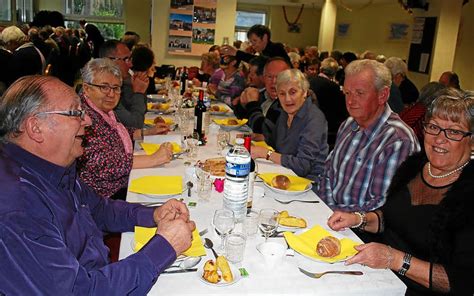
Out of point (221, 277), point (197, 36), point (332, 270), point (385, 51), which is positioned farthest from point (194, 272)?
point (385, 51)

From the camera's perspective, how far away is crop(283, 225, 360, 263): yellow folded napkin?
151 centimetres

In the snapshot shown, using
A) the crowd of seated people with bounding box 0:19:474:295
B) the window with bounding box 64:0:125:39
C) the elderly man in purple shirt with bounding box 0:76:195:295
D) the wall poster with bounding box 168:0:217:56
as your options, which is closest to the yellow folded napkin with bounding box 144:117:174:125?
the crowd of seated people with bounding box 0:19:474:295

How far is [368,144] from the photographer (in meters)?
2.32

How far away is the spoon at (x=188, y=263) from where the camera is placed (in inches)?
55.4

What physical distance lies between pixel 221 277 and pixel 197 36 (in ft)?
20.1

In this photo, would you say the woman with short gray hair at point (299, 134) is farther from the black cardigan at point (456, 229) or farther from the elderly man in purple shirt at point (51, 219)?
the elderly man in purple shirt at point (51, 219)

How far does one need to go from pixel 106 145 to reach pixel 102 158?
75mm

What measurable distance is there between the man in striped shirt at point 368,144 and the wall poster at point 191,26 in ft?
16.2

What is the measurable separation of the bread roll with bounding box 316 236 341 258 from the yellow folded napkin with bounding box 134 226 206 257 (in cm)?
42

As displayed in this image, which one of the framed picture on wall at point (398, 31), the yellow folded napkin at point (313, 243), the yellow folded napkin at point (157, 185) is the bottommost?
the yellow folded napkin at point (313, 243)

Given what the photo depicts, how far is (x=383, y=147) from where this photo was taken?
224 centimetres

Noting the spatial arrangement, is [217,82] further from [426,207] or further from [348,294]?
[348,294]

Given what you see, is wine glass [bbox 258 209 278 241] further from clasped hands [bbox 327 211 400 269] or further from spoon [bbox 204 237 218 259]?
clasped hands [bbox 327 211 400 269]

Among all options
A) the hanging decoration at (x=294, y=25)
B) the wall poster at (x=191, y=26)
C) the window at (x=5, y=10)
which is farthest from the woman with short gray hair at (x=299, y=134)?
the hanging decoration at (x=294, y=25)
